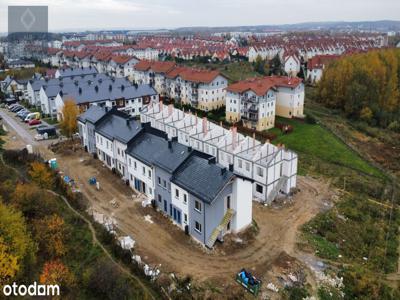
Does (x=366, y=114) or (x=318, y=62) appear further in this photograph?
(x=318, y=62)

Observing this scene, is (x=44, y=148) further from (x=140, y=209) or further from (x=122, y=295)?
(x=122, y=295)

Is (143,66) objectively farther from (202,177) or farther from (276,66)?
(202,177)

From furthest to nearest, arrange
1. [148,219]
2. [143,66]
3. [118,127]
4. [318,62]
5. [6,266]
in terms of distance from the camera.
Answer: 1. [318,62]
2. [143,66]
3. [118,127]
4. [148,219]
5. [6,266]

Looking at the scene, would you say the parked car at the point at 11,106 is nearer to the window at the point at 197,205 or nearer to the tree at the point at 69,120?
the tree at the point at 69,120

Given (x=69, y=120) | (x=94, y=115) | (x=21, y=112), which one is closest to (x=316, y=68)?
(x=94, y=115)

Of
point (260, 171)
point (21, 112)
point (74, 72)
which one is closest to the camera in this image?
point (260, 171)

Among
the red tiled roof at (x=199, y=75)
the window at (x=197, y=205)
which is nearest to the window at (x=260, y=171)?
the window at (x=197, y=205)
